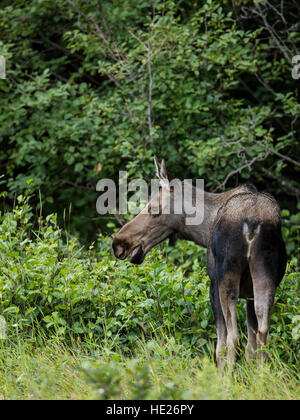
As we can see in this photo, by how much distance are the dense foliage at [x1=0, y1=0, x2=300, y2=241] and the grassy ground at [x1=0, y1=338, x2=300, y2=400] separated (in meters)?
4.13

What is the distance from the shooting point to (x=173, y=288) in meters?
5.79

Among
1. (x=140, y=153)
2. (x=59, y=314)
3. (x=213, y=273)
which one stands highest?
(x=140, y=153)

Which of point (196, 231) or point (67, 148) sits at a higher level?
point (67, 148)

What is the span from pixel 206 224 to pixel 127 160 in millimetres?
4196

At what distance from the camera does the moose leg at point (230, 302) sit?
4.62 meters

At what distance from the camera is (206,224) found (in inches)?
239

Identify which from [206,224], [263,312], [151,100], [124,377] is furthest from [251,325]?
[151,100]

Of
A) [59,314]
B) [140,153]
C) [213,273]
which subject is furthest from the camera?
[140,153]

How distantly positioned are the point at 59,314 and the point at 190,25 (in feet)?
17.5

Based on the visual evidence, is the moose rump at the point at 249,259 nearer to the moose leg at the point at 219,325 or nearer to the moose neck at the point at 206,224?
the moose leg at the point at 219,325

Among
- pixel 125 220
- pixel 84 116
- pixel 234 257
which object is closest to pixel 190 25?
pixel 84 116

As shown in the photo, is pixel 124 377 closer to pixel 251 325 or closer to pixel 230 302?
pixel 230 302

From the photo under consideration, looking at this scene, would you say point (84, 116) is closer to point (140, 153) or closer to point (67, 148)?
point (67, 148)

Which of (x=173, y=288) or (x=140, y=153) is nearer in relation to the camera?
(x=173, y=288)
